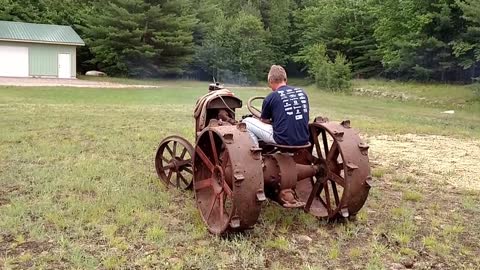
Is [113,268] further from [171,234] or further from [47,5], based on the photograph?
[47,5]

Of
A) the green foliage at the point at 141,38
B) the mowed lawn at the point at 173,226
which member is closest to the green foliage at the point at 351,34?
the green foliage at the point at 141,38

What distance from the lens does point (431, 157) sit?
24.3 feet

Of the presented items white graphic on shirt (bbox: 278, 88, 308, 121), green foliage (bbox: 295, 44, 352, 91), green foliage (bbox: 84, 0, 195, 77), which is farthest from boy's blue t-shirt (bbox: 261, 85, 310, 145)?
green foliage (bbox: 84, 0, 195, 77)

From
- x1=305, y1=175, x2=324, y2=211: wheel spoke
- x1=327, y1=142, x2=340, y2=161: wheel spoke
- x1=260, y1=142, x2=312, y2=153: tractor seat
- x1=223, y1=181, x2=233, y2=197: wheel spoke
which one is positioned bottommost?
x1=305, y1=175, x2=324, y2=211: wheel spoke

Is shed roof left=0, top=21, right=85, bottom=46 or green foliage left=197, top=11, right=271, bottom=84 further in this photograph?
green foliage left=197, top=11, right=271, bottom=84

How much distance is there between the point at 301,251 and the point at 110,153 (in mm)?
3936

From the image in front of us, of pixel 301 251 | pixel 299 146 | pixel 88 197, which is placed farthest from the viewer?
pixel 88 197

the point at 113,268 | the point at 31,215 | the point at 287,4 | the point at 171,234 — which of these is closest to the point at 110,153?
the point at 31,215

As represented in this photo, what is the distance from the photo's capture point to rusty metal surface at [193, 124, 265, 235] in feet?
11.4

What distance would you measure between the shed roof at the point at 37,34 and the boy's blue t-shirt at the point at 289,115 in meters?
27.4

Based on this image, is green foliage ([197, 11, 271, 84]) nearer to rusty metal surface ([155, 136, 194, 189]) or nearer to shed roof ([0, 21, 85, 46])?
shed roof ([0, 21, 85, 46])

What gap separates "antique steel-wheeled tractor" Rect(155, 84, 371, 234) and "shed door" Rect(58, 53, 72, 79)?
90.7 ft

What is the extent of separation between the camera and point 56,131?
→ 8508mm

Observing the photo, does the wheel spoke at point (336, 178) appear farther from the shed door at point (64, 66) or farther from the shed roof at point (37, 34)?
the shed door at point (64, 66)
